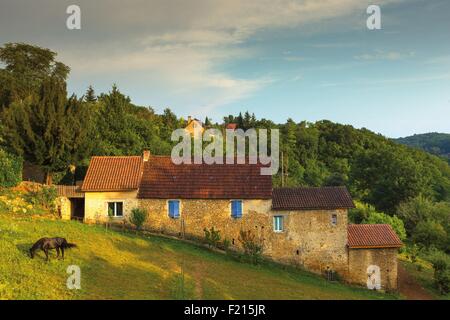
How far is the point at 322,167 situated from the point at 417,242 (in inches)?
1402

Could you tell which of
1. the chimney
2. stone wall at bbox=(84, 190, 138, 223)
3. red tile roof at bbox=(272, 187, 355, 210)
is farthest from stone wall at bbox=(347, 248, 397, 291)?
the chimney

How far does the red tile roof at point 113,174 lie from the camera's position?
101ft

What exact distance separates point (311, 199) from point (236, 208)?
5.43 metres

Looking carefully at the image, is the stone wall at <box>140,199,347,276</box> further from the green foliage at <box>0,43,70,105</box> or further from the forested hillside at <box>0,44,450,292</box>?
the green foliage at <box>0,43,70,105</box>

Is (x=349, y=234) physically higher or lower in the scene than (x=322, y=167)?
lower

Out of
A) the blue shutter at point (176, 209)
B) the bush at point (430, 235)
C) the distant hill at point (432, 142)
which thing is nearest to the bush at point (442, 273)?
the bush at point (430, 235)

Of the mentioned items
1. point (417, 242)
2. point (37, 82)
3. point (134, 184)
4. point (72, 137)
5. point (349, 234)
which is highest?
point (37, 82)

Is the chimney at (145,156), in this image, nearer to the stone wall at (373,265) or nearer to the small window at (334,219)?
the small window at (334,219)

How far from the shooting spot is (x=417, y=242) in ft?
151

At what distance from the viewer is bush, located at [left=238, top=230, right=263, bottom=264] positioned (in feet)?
92.5

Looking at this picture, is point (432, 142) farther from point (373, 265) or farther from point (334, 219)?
point (334, 219)
